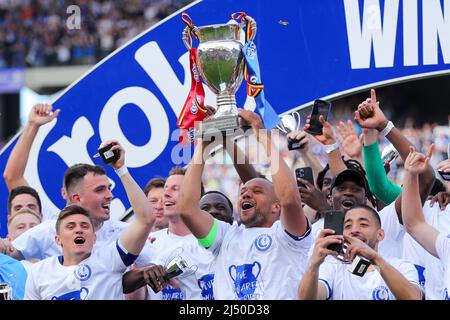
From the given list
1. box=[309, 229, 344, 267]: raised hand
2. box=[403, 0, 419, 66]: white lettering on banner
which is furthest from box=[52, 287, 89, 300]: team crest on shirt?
box=[403, 0, 419, 66]: white lettering on banner

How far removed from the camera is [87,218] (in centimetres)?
539

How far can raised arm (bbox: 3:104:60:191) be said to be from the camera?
6629 mm

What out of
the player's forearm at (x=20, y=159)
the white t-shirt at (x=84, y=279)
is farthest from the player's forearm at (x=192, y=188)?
the player's forearm at (x=20, y=159)

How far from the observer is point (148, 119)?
281 inches

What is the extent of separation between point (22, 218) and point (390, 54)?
8.73 feet

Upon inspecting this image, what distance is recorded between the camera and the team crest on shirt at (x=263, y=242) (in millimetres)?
5129

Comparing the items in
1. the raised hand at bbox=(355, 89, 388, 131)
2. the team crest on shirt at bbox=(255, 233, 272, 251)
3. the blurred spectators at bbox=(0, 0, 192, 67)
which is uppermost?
the blurred spectators at bbox=(0, 0, 192, 67)

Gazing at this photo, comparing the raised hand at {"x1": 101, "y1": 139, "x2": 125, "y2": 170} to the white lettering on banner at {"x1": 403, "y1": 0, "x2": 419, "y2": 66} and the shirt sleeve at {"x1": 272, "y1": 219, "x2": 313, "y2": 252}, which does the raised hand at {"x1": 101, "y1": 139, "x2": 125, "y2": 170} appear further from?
the white lettering on banner at {"x1": 403, "y1": 0, "x2": 419, "y2": 66}

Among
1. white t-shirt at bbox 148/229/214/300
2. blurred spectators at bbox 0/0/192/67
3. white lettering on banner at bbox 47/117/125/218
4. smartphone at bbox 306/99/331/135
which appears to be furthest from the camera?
blurred spectators at bbox 0/0/192/67

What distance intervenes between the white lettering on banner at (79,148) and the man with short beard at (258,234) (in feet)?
6.61

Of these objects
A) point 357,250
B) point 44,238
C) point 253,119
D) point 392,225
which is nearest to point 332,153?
point 392,225

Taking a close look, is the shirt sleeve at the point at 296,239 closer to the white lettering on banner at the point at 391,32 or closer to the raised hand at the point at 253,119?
the raised hand at the point at 253,119

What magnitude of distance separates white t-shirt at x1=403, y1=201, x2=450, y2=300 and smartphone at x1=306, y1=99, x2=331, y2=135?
758 millimetres
